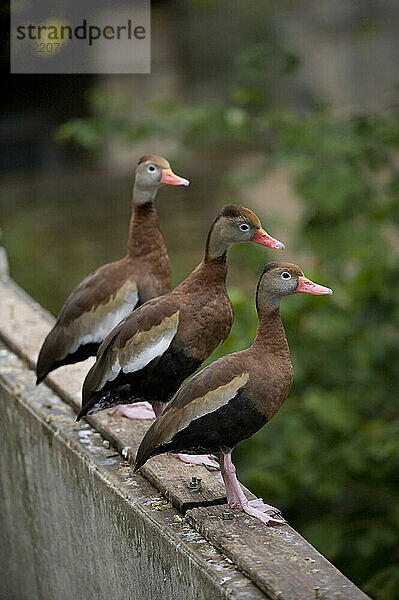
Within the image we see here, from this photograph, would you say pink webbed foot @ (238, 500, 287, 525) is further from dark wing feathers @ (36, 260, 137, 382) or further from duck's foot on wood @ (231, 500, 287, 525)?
dark wing feathers @ (36, 260, 137, 382)

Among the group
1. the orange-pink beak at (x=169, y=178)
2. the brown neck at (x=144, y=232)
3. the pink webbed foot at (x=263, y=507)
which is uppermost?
the orange-pink beak at (x=169, y=178)

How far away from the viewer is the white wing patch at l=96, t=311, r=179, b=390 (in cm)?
243

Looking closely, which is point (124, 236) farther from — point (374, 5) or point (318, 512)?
point (318, 512)

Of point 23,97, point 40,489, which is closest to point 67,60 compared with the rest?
point 23,97

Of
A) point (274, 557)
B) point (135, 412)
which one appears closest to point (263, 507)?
point (274, 557)

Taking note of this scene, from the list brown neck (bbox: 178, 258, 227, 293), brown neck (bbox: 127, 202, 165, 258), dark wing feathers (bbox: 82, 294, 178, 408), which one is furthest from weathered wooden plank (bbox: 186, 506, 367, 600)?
brown neck (bbox: 127, 202, 165, 258)

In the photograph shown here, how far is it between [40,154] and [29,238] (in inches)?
72.6

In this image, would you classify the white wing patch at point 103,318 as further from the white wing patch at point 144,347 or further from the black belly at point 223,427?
the black belly at point 223,427

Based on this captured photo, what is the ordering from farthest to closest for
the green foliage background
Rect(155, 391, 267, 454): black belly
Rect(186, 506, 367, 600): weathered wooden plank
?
the green foliage background → Rect(155, 391, 267, 454): black belly → Rect(186, 506, 367, 600): weathered wooden plank

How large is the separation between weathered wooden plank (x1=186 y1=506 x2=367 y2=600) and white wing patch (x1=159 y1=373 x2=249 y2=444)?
258 mm

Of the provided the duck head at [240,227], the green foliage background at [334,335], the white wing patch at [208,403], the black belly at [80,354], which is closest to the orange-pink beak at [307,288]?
the duck head at [240,227]

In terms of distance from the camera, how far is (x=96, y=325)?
2.80m

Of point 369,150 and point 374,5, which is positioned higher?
point 374,5

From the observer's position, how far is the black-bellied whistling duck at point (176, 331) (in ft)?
7.95
